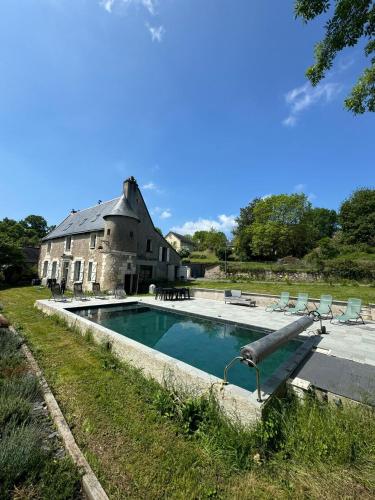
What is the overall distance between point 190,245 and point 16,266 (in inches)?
1614

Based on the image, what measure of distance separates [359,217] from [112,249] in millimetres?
36495

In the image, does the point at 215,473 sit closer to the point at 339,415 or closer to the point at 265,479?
the point at 265,479

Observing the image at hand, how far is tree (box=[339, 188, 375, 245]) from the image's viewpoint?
34125 mm

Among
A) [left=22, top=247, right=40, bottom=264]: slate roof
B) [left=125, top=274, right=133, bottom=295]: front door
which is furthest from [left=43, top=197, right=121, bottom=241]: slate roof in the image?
[left=22, top=247, right=40, bottom=264]: slate roof

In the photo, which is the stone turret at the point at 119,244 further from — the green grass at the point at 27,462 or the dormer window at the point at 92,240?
the green grass at the point at 27,462

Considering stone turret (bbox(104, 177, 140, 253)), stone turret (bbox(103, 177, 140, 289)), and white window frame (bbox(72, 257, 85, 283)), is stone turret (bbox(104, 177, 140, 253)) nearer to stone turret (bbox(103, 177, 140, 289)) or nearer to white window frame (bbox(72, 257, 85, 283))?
stone turret (bbox(103, 177, 140, 289))

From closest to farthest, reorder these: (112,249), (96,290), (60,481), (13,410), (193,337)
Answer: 1. (60,481)
2. (13,410)
3. (193,337)
4. (96,290)
5. (112,249)

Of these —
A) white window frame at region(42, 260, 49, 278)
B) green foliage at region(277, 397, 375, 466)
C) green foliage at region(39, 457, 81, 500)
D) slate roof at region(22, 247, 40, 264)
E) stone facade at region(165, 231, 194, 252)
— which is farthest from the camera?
stone facade at region(165, 231, 194, 252)

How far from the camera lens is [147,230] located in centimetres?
2419

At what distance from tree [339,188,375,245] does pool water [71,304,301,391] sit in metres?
34.0

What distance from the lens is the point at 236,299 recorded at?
13938 millimetres

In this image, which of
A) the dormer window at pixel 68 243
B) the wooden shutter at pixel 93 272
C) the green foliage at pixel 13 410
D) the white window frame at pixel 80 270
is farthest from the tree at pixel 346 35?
the dormer window at pixel 68 243

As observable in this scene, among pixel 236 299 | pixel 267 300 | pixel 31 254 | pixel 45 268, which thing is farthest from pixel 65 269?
pixel 267 300

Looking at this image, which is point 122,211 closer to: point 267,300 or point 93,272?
point 93,272
